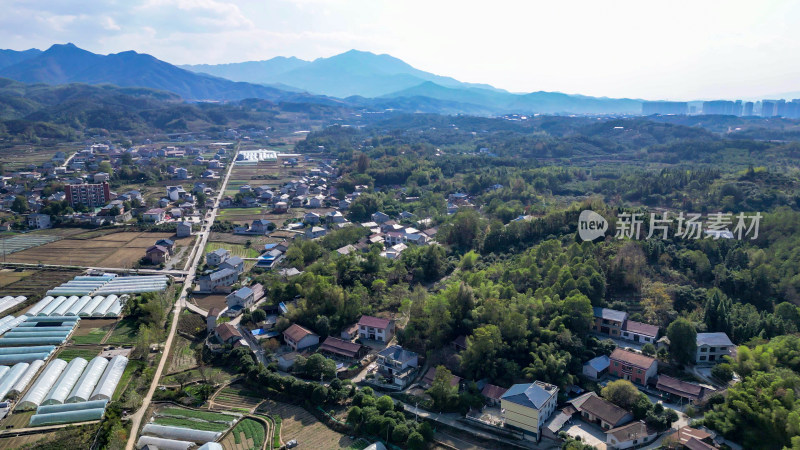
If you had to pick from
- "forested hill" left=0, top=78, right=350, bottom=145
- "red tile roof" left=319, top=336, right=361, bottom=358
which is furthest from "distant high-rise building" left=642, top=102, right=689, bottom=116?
"red tile roof" left=319, top=336, right=361, bottom=358

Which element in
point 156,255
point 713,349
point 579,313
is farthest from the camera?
point 156,255

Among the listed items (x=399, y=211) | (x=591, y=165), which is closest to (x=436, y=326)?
(x=399, y=211)

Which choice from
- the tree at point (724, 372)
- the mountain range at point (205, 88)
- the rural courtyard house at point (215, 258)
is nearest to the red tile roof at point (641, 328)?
the tree at point (724, 372)

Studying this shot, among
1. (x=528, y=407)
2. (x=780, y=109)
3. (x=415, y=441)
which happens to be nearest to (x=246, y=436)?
(x=415, y=441)

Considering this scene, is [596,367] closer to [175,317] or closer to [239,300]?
[239,300]

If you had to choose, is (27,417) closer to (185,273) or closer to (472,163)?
(185,273)

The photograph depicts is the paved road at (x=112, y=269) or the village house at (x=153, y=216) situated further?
the village house at (x=153, y=216)

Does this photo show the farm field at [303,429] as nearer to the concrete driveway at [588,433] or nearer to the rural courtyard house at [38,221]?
the concrete driveway at [588,433]
